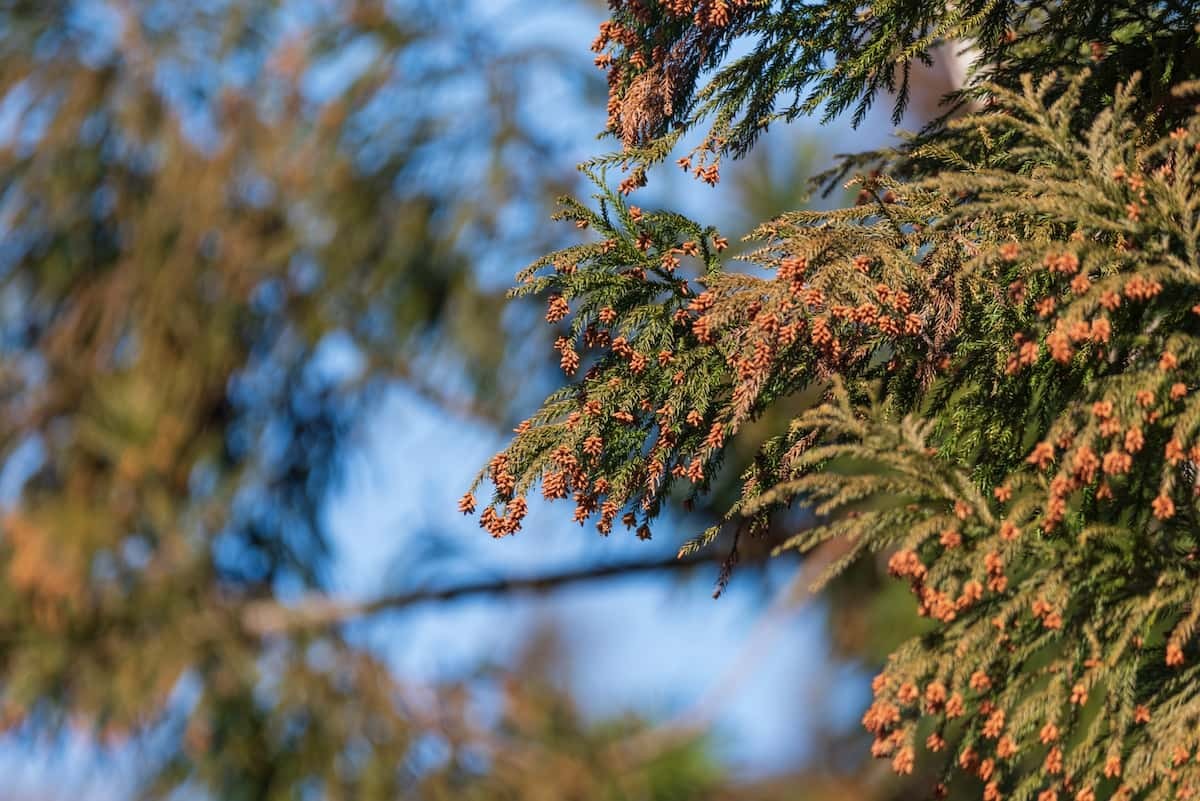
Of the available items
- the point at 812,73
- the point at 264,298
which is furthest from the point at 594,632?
the point at 812,73

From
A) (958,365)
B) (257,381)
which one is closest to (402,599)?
(257,381)

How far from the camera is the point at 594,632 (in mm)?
14898

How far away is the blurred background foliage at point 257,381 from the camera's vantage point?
605 cm

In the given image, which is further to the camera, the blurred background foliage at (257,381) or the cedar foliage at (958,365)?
the blurred background foliage at (257,381)

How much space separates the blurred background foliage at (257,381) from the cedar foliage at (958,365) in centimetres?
337

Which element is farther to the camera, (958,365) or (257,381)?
(257,381)

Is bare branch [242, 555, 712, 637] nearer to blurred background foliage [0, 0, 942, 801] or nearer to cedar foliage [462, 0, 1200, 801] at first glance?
blurred background foliage [0, 0, 942, 801]

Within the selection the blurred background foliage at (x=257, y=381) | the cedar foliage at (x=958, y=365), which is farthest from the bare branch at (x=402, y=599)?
the cedar foliage at (x=958, y=365)

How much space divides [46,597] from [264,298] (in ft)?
6.14

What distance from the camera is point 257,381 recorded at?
23.5ft

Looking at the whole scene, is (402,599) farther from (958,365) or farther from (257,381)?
(958,365)

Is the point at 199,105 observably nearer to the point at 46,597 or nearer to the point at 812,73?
the point at 46,597

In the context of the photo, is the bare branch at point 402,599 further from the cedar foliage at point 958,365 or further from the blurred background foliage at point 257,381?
the cedar foliage at point 958,365

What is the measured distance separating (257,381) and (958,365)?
5280 mm
